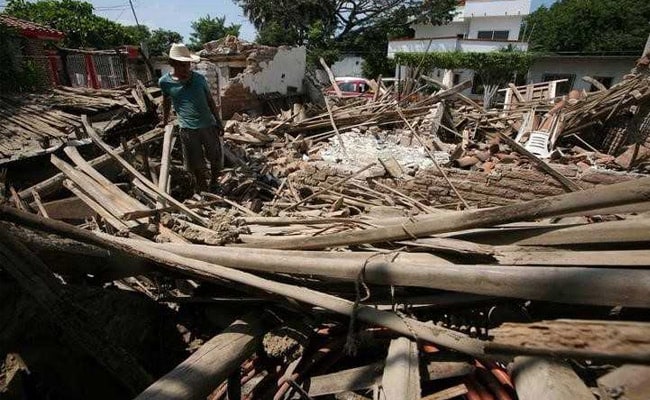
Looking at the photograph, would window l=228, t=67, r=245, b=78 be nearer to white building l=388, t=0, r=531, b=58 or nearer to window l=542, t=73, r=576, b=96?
white building l=388, t=0, r=531, b=58

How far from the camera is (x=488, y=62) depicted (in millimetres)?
22594

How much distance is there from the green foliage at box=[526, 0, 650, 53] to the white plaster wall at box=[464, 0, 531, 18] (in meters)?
2.90

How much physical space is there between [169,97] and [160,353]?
3.43 metres

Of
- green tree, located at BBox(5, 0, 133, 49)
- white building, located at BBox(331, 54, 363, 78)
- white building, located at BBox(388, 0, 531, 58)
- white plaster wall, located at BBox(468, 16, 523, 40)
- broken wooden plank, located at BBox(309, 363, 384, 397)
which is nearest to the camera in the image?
broken wooden plank, located at BBox(309, 363, 384, 397)

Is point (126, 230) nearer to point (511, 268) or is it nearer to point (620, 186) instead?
point (511, 268)

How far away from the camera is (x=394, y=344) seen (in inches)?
63.4

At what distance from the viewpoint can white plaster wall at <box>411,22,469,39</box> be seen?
31.6 meters

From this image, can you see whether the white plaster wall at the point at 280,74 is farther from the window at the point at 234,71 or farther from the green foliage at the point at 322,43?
the green foliage at the point at 322,43

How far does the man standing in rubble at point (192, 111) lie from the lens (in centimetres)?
451

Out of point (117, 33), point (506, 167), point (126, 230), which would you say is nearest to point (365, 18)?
point (117, 33)

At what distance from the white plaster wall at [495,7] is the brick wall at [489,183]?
2846 cm

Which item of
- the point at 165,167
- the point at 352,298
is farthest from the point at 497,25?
the point at 352,298

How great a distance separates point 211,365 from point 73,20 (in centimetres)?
3004

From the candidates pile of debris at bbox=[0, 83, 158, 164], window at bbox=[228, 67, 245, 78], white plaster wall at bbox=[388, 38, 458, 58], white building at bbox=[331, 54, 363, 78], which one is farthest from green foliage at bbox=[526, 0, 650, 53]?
pile of debris at bbox=[0, 83, 158, 164]
